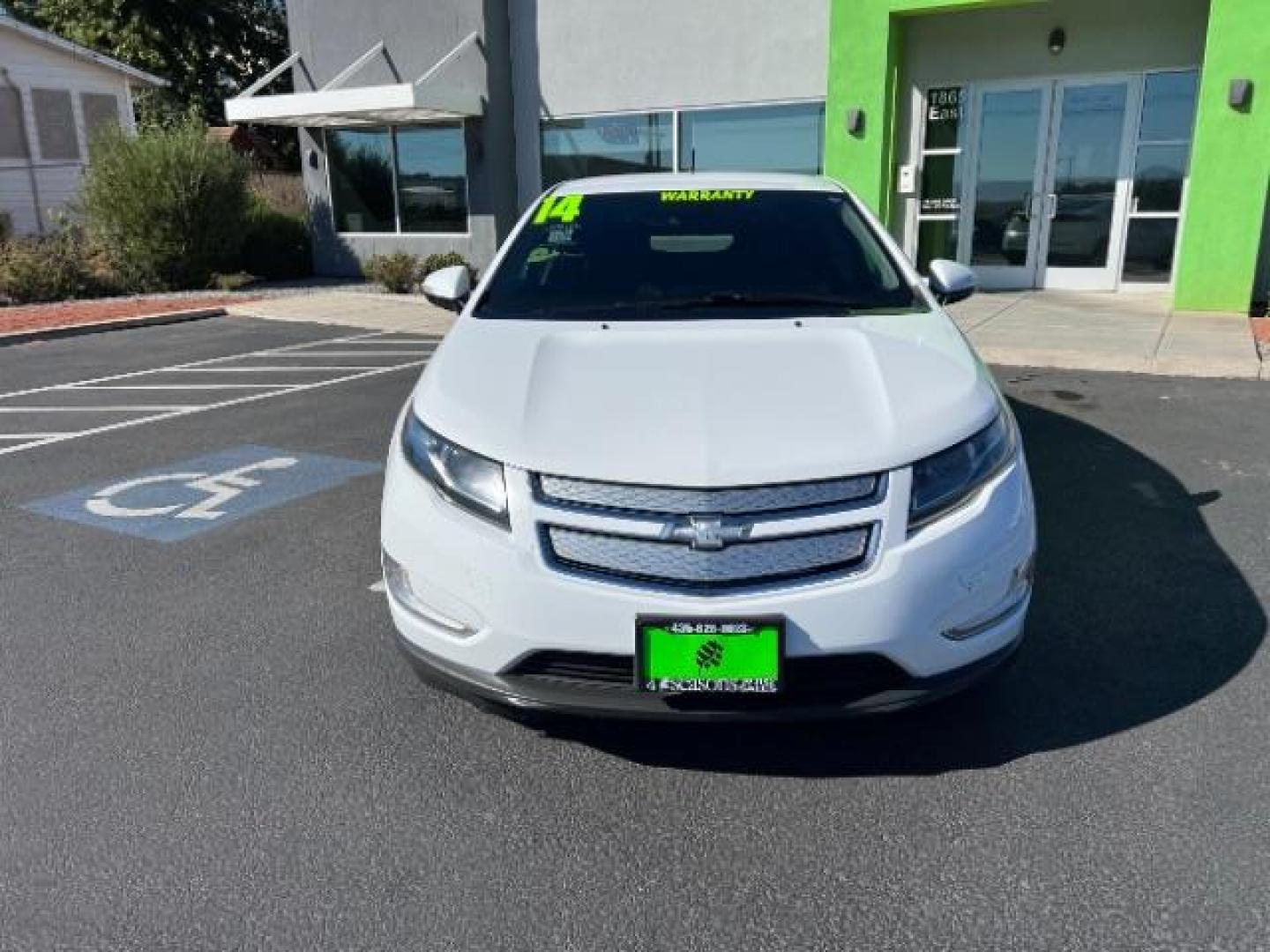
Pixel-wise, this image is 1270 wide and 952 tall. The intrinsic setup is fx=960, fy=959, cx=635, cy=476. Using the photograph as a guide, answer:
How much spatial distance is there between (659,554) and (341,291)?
14.5 metres

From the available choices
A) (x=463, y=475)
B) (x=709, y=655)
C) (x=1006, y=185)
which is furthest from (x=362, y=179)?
(x=709, y=655)

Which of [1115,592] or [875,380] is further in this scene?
[1115,592]

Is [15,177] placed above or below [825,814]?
above

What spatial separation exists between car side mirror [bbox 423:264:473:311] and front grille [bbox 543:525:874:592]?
2.03 m

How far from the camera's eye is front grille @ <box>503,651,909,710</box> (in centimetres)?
234

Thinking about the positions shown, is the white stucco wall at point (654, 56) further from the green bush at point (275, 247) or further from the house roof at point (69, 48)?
the house roof at point (69, 48)

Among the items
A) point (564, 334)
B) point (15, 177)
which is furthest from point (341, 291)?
point (564, 334)

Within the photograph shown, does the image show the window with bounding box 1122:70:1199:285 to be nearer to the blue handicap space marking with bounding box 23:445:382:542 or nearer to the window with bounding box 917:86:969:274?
the window with bounding box 917:86:969:274

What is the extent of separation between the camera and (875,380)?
2.71 metres

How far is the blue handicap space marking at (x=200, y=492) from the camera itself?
4.85 meters

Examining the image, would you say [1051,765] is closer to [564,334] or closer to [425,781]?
[425,781]

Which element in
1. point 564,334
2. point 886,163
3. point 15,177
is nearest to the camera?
point 564,334

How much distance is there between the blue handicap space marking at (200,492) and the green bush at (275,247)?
1296 cm

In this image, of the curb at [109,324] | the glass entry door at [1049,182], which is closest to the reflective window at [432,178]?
the curb at [109,324]
